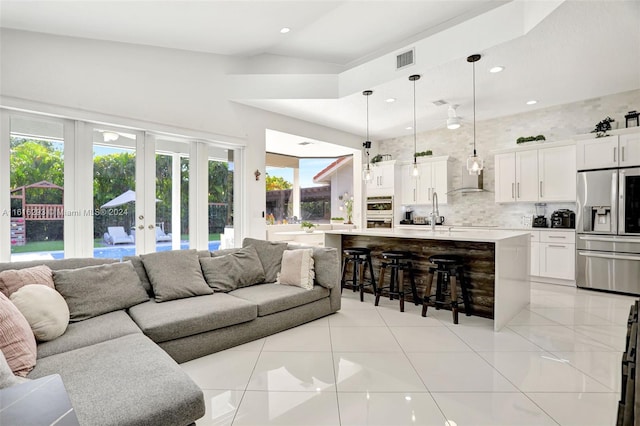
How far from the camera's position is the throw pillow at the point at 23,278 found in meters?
2.18

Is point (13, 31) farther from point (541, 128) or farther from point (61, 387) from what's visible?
point (541, 128)

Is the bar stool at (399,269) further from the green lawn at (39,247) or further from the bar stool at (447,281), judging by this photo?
the green lawn at (39,247)

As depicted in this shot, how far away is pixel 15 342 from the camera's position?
1.72m

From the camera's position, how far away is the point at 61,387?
836 mm

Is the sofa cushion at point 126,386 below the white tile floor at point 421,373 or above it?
above

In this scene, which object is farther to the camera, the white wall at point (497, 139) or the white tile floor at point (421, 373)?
the white wall at point (497, 139)

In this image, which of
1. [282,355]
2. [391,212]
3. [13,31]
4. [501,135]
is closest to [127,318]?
[282,355]

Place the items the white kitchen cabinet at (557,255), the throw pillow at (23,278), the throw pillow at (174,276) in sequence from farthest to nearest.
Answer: the white kitchen cabinet at (557,255), the throw pillow at (174,276), the throw pillow at (23,278)

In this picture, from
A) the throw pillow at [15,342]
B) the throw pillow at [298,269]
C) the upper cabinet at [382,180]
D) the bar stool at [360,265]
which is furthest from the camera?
the upper cabinet at [382,180]

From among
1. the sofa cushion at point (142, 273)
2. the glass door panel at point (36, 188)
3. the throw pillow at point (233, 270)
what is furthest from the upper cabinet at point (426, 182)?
the glass door panel at point (36, 188)

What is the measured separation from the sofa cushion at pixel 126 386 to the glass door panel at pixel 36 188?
2262 millimetres

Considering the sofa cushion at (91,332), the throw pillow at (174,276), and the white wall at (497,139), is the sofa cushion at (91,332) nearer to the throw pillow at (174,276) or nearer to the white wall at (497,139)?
the throw pillow at (174,276)

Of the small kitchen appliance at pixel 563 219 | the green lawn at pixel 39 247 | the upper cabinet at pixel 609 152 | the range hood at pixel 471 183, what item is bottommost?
the green lawn at pixel 39 247

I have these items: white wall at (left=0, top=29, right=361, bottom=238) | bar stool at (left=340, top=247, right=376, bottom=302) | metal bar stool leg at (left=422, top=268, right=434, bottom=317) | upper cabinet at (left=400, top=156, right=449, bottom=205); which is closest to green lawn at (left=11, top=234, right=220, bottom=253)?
white wall at (left=0, top=29, right=361, bottom=238)
